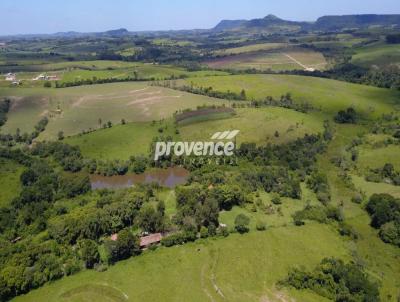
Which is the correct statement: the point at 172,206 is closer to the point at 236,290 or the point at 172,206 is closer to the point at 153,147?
the point at 236,290

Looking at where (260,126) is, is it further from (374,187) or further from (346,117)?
(374,187)

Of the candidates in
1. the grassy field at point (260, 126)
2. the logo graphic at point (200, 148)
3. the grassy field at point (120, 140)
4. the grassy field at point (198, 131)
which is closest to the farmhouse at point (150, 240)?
the logo graphic at point (200, 148)

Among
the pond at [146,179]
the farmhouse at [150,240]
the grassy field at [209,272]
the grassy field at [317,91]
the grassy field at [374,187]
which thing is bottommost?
the grassy field at [374,187]

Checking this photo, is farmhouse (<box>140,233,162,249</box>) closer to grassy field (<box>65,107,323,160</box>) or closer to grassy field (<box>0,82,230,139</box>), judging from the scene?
grassy field (<box>65,107,323,160</box>)

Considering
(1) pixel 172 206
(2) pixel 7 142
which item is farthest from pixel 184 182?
(2) pixel 7 142

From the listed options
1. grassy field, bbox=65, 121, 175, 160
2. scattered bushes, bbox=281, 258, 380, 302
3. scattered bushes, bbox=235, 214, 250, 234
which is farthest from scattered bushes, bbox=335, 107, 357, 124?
scattered bushes, bbox=281, 258, 380, 302

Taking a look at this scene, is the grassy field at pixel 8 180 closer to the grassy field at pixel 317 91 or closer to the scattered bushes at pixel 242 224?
the scattered bushes at pixel 242 224

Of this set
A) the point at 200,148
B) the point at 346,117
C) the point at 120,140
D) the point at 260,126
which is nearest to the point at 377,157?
the point at 346,117
